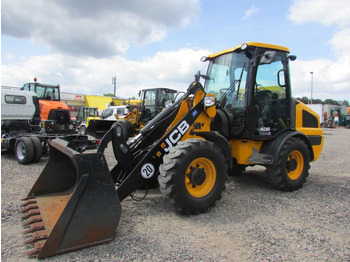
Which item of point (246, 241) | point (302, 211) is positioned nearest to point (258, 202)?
point (302, 211)

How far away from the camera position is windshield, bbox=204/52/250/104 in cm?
493

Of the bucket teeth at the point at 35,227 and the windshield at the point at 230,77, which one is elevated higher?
the windshield at the point at 230,77

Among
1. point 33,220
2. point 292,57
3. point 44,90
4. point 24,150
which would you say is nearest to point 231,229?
point 33,220

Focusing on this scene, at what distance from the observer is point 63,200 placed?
374 cm

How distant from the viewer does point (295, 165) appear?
522 centimetres

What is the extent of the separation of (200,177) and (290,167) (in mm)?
2183

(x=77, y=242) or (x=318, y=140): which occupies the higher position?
(x=318, y=140)

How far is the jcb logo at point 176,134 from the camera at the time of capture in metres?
4.00

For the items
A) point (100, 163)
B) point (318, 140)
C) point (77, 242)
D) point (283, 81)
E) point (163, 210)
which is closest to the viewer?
point (77, 242)

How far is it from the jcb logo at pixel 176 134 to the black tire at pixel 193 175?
205 mm

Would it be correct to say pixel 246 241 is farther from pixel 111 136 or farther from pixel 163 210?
Result: pixel 111 136

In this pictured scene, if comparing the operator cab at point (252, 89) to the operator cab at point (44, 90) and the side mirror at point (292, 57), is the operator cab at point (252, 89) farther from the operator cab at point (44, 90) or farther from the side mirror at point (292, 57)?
the operator cab at point (44, 90)

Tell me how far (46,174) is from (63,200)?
1.77 ft

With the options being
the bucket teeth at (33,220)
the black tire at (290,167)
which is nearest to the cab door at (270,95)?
the black tire at (290,167)
